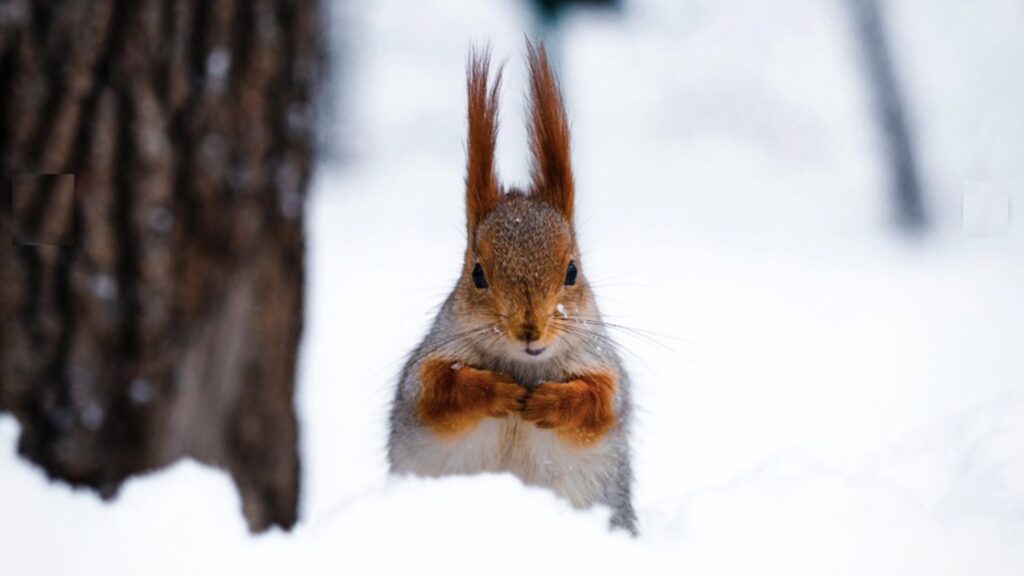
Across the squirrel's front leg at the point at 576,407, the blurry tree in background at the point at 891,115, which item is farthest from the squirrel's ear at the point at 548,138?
the blurry tree in background at the point at 891,115

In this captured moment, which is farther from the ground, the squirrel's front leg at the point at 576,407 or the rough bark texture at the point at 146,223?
the rough bark texture at the point at 146,223

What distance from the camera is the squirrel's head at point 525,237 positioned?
4.07 feet

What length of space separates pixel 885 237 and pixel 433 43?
1.43 meters

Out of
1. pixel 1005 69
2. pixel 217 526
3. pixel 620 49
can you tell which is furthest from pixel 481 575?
pixel 620 49

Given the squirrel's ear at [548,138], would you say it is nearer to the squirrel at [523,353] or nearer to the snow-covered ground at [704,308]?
the squirrel at [523,353]

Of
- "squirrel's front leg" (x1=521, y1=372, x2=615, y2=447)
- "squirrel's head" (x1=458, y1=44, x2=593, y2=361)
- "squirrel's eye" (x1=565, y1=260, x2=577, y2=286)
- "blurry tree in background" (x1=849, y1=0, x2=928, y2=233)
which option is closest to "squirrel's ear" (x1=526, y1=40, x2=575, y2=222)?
"squirrel's head" (x1=458, y1=44, x2=593, y2=361)

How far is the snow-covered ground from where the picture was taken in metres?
1.07

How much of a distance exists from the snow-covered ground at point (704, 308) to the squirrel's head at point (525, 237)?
0.61 ft

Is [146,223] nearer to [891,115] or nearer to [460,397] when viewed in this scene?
[460,397]

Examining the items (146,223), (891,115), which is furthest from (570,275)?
(891,115)

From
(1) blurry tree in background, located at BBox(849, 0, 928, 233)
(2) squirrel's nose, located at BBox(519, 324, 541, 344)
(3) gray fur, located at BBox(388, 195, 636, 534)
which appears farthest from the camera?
(1) blurry tree in background, located at BBox(849, 0, 928, 233)

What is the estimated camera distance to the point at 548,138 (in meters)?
A: 1.39

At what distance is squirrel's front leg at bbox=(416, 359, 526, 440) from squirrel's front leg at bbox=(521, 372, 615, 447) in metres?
0.02

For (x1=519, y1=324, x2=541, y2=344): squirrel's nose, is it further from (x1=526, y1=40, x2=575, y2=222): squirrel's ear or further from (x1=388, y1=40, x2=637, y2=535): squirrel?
(x1=526, y1=40, x2=575, y2=222): squirrel's ear
